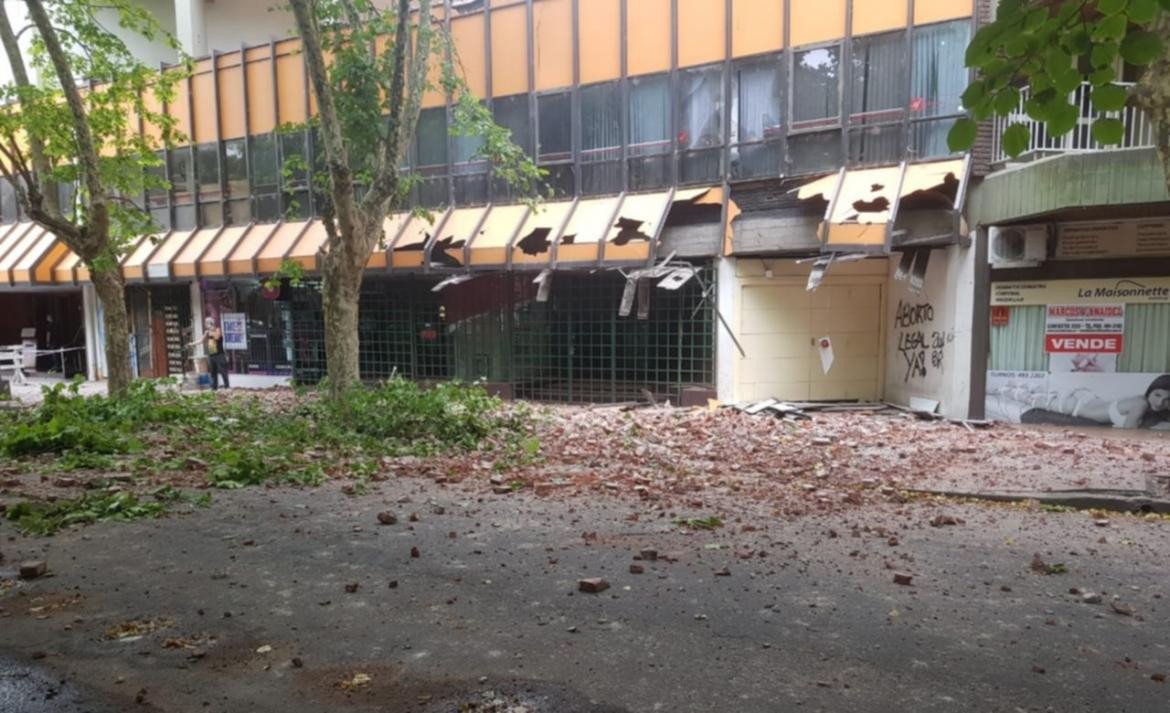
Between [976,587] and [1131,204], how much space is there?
851cm

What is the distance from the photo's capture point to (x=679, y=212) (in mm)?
14797

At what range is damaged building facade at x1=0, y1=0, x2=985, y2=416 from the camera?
12.8m

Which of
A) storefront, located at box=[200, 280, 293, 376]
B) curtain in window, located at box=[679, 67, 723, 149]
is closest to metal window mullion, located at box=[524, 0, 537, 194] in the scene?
curtain in window, located at box=[679, 67, 723, 149]

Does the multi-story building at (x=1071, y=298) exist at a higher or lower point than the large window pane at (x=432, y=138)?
lower

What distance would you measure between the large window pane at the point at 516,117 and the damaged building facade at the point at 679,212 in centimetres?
5

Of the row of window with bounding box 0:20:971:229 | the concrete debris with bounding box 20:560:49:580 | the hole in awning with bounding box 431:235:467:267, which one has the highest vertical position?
the row of window with bounding box 0:20:971:229

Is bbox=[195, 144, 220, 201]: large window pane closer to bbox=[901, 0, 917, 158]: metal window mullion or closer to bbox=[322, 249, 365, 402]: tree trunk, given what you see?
bbox=[322, 249, 365, 402]: tree trunk

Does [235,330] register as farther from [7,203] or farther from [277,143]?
[7,203]

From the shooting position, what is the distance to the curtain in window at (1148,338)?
37.1 feet

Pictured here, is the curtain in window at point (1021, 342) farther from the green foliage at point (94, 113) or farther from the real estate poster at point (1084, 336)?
the green foliage at point (94, 113)

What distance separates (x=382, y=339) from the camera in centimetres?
1864

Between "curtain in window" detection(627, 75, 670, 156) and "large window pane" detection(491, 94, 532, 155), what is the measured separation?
249 centimetres

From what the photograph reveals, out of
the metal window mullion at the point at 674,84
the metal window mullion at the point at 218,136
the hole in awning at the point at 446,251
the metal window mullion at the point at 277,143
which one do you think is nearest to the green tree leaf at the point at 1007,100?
the metal window mullion at the point at 674,84

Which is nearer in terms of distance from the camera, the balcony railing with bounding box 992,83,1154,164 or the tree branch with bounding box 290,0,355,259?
the tree branch with bounding box 290,0,355,259
